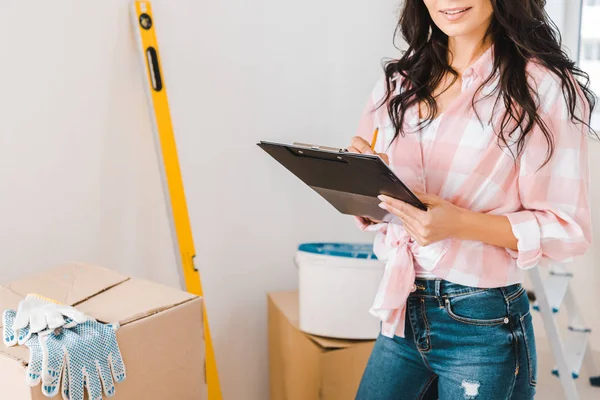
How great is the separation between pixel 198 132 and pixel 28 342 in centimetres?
87

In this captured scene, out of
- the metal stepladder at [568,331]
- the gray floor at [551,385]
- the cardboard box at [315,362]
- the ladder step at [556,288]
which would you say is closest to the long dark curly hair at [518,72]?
the cardboard box at [315,362]

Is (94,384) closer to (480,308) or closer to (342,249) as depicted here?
(480,308)

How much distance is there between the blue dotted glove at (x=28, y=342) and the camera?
1123 mm

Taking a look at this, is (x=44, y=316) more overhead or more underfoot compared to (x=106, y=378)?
more overhead

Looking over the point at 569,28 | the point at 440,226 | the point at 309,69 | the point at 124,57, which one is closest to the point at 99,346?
the point at 440,226

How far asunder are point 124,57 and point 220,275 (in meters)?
0.65

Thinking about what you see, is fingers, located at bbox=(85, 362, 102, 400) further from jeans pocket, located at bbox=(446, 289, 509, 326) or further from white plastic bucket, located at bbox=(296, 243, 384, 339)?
white plastic bucket, located at bbox=(296, 243, 384, 339)

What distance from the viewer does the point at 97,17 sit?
1720 millimetres

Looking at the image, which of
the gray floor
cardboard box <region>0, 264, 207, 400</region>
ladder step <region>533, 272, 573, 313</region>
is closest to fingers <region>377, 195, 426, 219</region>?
cardboard box <region>0, 264, 207, 400</region>

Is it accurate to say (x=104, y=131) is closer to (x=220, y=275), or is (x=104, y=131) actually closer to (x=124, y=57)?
(x=124, y=57)

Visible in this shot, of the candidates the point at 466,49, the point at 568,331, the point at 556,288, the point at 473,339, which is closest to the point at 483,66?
the point at 466,49

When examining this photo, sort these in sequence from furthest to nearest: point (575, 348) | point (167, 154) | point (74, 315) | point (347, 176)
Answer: point (575, 348) → point (167, 154) → point (74, 315) → point (347, 176)

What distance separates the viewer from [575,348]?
220 centimetres

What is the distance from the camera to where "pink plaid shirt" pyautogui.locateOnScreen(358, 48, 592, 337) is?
1.15 m
